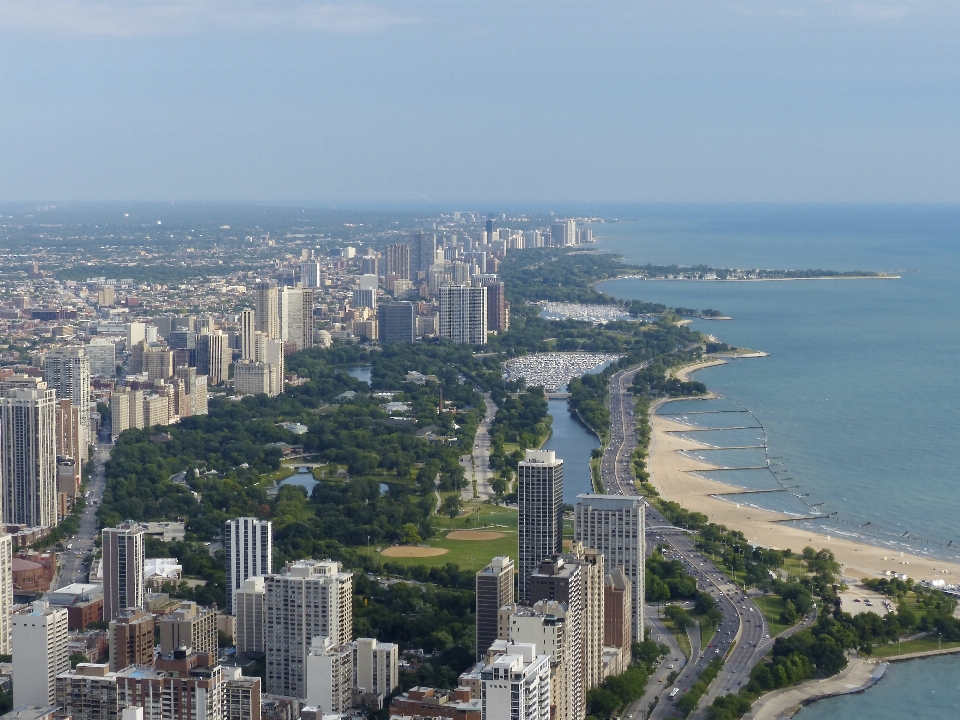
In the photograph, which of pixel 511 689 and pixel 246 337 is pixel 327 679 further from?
pixel 246 337

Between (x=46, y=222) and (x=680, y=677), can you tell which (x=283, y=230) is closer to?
(x=46, y=222)

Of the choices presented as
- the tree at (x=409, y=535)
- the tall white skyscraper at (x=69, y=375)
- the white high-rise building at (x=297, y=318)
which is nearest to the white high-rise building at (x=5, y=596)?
the tree at (x=409, y=535)

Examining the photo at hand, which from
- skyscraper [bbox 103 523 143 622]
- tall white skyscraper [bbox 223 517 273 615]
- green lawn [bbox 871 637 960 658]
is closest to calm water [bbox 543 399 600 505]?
tall white skyscraper [bbox 223 517 273 615]

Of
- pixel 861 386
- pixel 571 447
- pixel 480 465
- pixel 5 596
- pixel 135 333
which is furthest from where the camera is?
pixel 135 333

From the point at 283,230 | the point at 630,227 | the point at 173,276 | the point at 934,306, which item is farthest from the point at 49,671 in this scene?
the point at 630,227

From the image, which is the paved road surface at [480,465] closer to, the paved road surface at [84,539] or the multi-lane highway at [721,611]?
the multi-lane highway at [721,611]

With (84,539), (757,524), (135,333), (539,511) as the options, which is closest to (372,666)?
(539,511)
